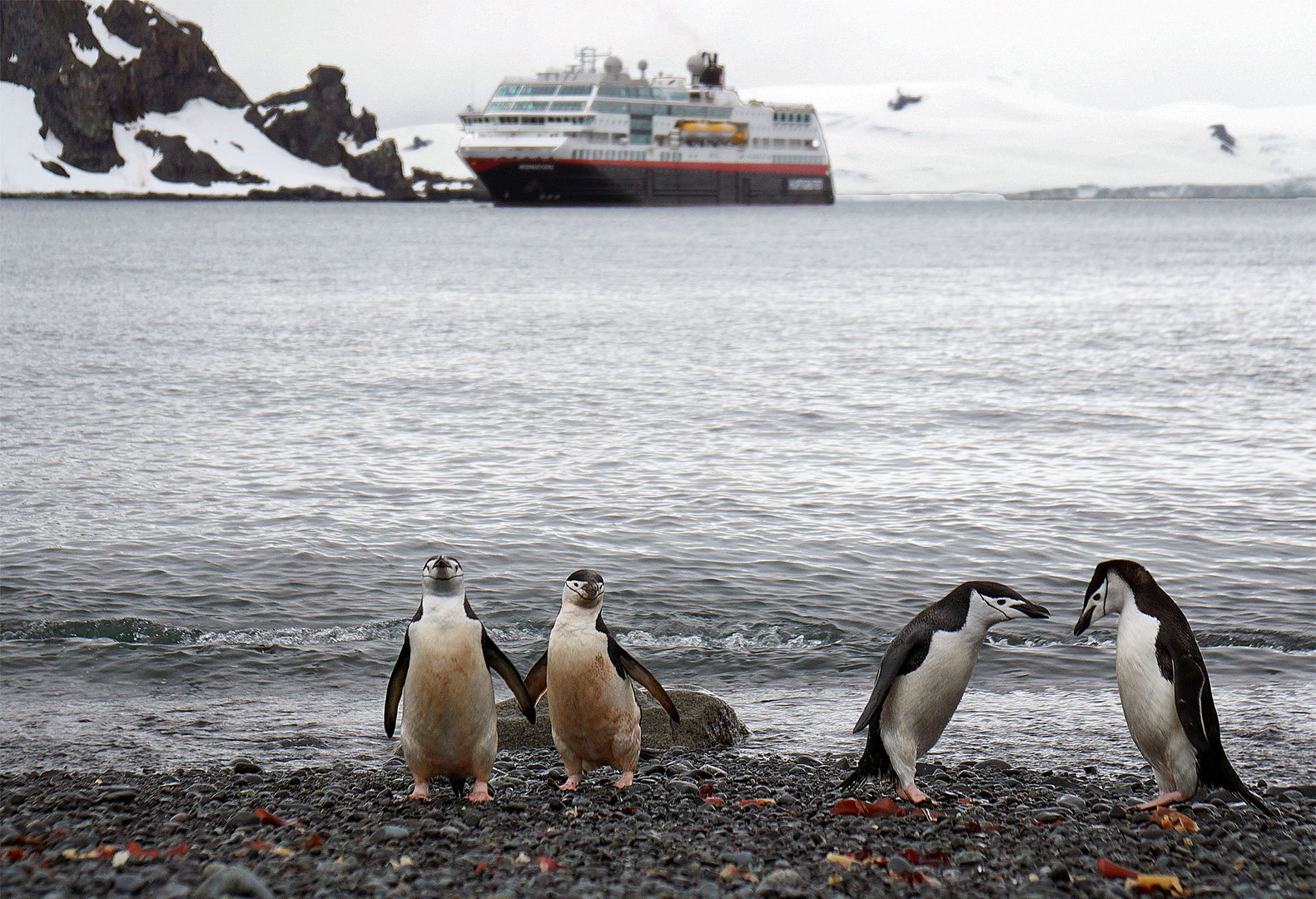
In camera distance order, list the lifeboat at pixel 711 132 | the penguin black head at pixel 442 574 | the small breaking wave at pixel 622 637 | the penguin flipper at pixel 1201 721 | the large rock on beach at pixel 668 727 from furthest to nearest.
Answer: the lifeboat at pixel 711 132 < the small breaking wave at pixel 622 637 < the large rock on beach at pixel 668 727 < the penguin flipper at pixel 1201 721 < the penguin black head at pixel 442 574

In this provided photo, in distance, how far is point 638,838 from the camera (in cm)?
560

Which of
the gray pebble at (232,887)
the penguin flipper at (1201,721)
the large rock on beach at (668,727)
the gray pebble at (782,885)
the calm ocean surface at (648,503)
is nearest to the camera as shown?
the gray pebble at (232,887)

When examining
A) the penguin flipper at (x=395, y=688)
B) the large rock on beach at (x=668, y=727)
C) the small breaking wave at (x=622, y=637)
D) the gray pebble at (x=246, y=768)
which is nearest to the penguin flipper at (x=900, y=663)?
the large rock on beach at (x=668, y=727)

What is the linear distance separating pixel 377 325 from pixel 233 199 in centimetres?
17240

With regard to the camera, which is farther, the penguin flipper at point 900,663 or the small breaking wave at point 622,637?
the small breaking wave at point 622,637

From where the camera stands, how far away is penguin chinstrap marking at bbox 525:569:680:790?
6.35m

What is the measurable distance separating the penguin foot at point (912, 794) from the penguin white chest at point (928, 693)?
5.5 inches

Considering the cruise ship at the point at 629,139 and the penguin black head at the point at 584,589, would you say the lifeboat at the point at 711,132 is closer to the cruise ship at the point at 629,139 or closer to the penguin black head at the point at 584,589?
the cruise ship at the point at 629,139

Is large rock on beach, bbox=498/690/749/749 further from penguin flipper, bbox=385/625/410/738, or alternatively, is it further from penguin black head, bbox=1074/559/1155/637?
penguin black head, bbox=1074/559/1155/637

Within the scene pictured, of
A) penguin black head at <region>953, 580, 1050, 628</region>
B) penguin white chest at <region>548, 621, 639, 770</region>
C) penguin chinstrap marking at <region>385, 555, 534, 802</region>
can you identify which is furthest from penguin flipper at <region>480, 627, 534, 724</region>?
penguin black head at <region>953, 580, 1050, 628</region>

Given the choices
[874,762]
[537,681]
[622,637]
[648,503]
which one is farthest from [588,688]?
[648,503]

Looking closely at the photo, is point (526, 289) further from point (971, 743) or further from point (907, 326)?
point (971, 743)

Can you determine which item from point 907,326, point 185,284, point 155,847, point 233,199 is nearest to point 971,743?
point 155,847

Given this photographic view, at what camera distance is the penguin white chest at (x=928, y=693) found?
639cm
